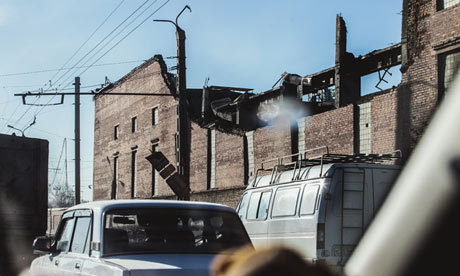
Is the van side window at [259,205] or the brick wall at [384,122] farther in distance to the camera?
the brick wall at [384,122]

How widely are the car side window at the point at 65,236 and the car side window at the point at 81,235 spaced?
210 mm

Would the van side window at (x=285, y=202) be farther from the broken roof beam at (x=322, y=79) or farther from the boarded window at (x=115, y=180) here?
the boarded window at (x=115, y=180)

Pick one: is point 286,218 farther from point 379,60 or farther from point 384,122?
point 379,60

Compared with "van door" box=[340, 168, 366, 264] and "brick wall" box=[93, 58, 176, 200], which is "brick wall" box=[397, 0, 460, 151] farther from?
"brick wall" box=[93, 58, 176, 200]

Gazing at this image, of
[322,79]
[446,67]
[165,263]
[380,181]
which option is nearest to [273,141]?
[322,79]

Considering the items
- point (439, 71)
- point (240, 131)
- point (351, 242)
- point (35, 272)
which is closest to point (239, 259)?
point (35, 272)

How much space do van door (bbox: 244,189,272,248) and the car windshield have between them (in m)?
7.19

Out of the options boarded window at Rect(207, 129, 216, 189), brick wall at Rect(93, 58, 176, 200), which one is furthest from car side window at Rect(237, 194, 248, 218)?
brick wall at Rect(93, 58, 176, 200)

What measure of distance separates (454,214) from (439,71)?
18033 millimetres

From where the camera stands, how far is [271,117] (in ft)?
93.8

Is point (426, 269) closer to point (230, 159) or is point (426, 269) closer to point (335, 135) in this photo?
point (335, 135)

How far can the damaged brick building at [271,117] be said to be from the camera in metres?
18.8

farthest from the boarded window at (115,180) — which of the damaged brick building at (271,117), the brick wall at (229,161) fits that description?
the brick wall at (229,161)

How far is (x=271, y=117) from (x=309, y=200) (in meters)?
16.6
